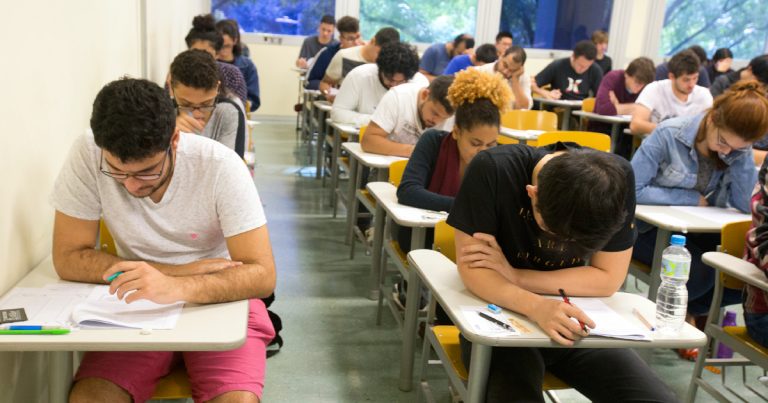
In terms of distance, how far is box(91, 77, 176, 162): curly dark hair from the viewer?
1.49m

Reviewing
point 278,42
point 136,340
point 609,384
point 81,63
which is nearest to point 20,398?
point 136,340

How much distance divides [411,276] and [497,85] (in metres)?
0.92

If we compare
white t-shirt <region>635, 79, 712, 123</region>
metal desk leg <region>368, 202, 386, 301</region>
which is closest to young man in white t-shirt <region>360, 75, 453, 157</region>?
metal desk leg <region>368, 202, 386, 301</region>

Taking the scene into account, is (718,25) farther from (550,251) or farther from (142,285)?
(142,285)

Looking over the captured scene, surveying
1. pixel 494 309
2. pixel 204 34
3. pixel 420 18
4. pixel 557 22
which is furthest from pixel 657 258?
pixel 557 22

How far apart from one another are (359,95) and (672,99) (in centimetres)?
235

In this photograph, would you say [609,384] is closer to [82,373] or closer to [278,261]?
[82,373]

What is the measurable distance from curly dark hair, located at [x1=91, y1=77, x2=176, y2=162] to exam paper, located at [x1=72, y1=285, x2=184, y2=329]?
0.33 meters

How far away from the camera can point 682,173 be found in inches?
→ 115

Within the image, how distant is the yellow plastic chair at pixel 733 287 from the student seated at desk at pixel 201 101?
6.62 ft

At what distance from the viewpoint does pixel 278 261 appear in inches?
150

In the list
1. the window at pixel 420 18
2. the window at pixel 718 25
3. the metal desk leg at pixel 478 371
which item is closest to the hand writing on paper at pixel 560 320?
the metal desk leg at pixel 478 371

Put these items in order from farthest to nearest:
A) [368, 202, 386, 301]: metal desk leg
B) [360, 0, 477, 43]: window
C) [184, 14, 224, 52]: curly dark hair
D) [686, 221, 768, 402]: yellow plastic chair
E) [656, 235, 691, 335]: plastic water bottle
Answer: [360, 0, 477, 43]: window, [184, 14, 224, 52]: curly dark hair, [368, 202, 386, 301]: metal desk leg, [686, 221, 768, 402]: yellow plastic chair, [656, 235, 691, 335]: plastic water bottle

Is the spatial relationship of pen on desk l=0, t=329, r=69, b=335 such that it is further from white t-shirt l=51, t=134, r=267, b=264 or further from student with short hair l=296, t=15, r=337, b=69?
student with short hair l=296, t=15, r=337, b=69
